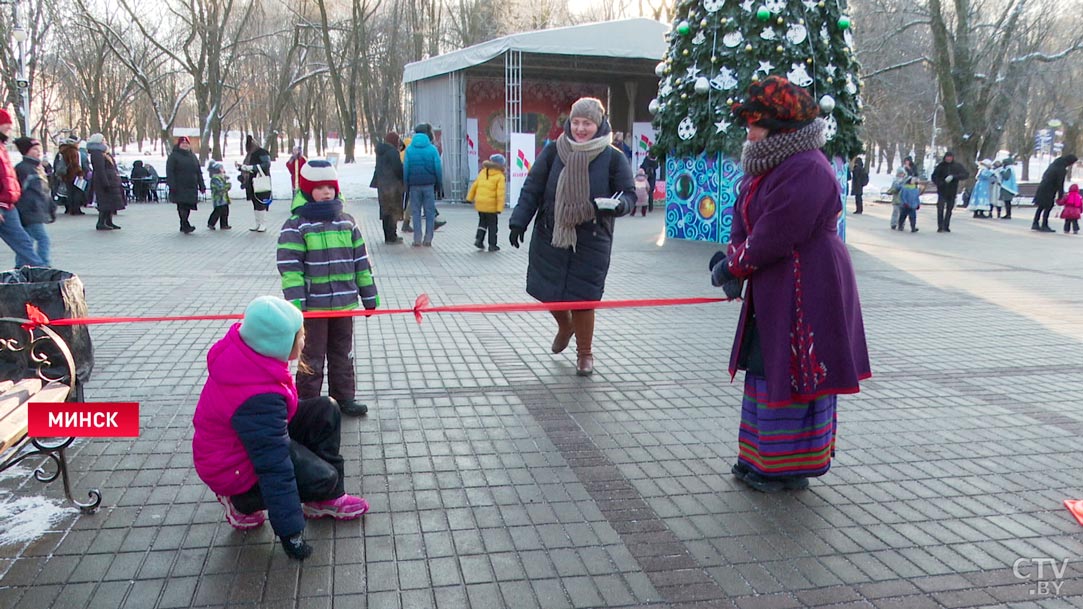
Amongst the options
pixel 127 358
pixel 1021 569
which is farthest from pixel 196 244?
pixel 1021 569

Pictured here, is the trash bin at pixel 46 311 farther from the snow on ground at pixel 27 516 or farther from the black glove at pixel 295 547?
the black glove at pixel 295 547

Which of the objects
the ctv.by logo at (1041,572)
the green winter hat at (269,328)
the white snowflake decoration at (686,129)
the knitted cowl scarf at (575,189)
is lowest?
the ctv.by logo at (1041,572)

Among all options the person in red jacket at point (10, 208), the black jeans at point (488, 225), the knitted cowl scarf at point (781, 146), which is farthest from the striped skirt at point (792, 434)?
the black jeans at point (488, 225)

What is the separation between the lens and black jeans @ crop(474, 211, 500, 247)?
12.3m

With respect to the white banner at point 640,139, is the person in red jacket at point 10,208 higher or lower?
lower

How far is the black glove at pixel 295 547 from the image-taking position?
3025 millimetres

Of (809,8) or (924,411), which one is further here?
(809,8)

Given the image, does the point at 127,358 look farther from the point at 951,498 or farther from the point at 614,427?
the point at 951,498

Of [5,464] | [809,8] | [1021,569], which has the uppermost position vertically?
[809,8]

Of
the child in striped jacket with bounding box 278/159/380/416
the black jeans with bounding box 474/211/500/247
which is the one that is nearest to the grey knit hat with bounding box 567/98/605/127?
the child in striped jacket with bounding box 278/159/380/416

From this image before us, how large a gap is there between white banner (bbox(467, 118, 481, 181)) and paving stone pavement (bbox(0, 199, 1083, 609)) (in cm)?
1401

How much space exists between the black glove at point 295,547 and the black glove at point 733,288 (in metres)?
→ 2.05

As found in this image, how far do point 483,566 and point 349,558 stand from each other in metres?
0.50

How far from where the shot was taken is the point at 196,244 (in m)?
→ 13.1
